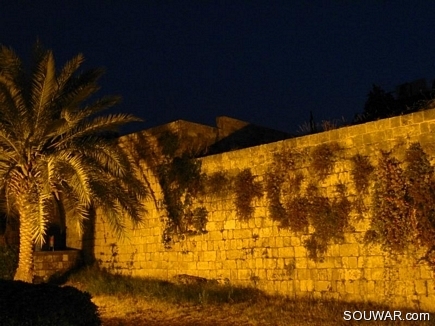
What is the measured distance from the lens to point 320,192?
1091 centimetres

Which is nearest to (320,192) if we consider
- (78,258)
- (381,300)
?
(381,300)

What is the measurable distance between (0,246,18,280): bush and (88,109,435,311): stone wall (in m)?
2.79

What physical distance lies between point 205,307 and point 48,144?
502 cm

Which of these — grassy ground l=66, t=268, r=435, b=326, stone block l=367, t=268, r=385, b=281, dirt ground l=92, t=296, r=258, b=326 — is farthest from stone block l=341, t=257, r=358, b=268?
dirt ground l=92, t=296, r=258, b=326

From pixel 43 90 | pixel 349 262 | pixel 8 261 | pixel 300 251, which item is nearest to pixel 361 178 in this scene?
pixel 349 262

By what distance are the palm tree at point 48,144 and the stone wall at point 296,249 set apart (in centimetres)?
182

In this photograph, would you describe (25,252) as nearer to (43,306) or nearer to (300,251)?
(300,251)

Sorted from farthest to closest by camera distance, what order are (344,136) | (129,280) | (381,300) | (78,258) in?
(78,258) → (129,280) → (344,136) → (381,300)

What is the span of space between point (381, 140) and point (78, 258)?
30.9 feet

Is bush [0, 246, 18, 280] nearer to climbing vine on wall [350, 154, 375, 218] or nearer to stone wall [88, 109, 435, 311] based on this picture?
stone wall [88, 109, 435, 311]

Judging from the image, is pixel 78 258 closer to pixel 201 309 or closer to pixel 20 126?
pixel 20 126

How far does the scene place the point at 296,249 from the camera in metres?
11.2

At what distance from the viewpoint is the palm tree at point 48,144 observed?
11.5 metres

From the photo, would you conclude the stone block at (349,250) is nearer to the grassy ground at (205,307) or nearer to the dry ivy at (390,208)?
the dry ivy at (390,208)
